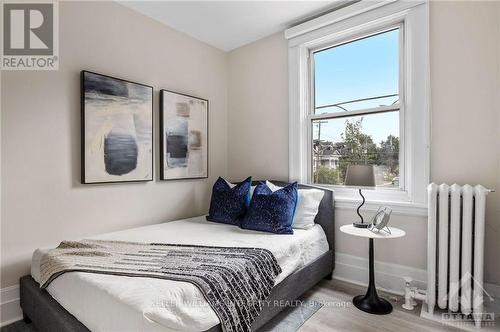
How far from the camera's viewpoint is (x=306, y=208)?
2533mm

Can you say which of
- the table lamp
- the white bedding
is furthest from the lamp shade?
the white bedding

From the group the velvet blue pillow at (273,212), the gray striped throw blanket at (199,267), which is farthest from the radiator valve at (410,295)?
the gray striped throw blanket at (199,267)

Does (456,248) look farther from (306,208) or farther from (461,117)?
(306,208)

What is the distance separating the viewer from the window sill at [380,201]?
7.41 feet

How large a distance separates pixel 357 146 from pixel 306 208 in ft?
2.72

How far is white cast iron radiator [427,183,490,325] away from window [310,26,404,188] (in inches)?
19.5

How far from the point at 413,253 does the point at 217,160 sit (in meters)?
2.37

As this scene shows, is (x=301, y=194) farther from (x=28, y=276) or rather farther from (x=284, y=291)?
(x=28, y=276)

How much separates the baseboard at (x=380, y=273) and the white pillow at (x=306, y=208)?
529mm

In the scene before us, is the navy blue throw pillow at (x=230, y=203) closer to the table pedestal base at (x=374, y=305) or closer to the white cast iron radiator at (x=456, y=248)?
the table pedestal base at (x=374, y=305)

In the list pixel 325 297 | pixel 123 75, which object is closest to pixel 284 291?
pixel 325 297

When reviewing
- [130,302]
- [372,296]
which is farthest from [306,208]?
[130,302]

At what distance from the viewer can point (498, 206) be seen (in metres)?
1.94

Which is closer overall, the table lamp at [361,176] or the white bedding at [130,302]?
the white bedding at [130,302]
